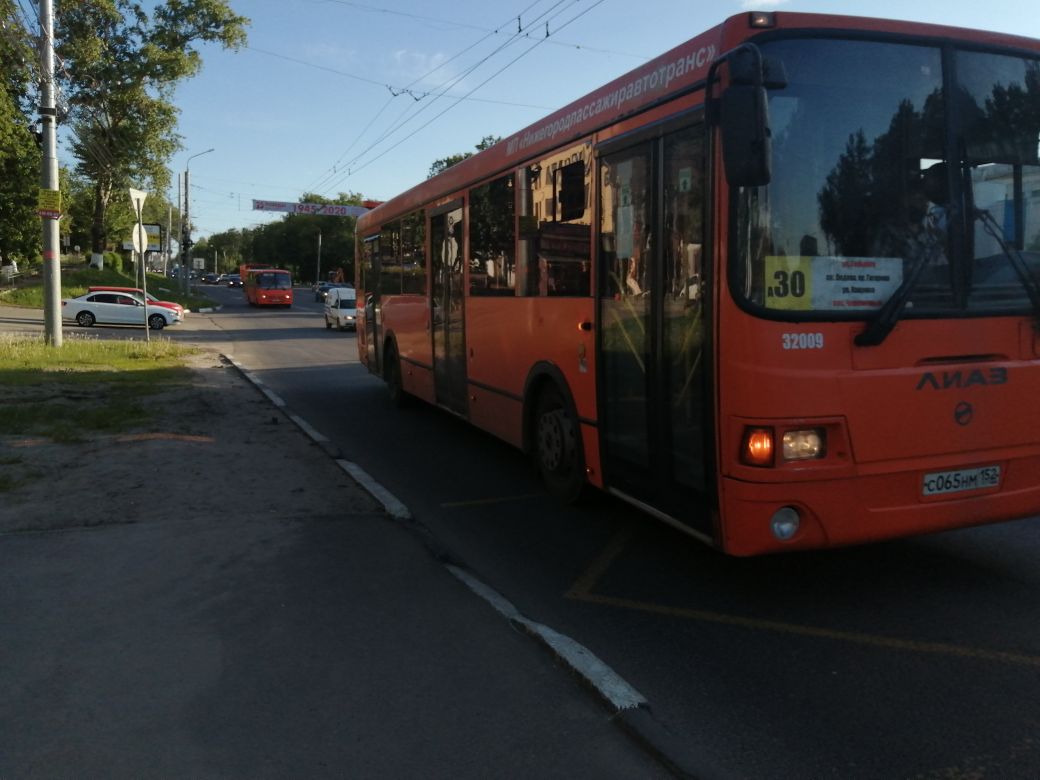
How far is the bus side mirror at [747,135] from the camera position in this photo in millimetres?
3875

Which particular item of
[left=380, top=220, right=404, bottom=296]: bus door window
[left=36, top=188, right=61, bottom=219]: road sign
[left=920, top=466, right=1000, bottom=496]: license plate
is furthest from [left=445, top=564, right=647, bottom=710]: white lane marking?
[left=36, top=188, right=61, bottom=219]: road sign

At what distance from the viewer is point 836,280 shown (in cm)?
424

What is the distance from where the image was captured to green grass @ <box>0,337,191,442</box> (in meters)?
9.88

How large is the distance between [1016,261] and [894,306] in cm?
85

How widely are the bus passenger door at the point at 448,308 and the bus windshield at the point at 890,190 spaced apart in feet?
16.2

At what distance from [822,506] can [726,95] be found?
1.98 m

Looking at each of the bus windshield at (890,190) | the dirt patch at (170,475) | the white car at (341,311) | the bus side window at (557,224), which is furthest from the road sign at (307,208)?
the bus windshield at (890,190)

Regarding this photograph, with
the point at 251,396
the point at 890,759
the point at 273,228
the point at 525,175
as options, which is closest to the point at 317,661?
the point at 890,759

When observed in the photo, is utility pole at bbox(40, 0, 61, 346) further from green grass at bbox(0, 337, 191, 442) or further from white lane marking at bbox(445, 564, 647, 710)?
white lane marking at bbox(445, 564, 647, 710)

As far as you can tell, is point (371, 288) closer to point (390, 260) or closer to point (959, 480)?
point (390, 260)

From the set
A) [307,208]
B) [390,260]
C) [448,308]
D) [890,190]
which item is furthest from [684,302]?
[307,208]

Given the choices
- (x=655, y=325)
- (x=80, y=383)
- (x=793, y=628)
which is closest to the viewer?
(x=793, y=628)

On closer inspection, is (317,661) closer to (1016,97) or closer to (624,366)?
(624,366)

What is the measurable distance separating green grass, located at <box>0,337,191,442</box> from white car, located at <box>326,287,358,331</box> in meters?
12.1
